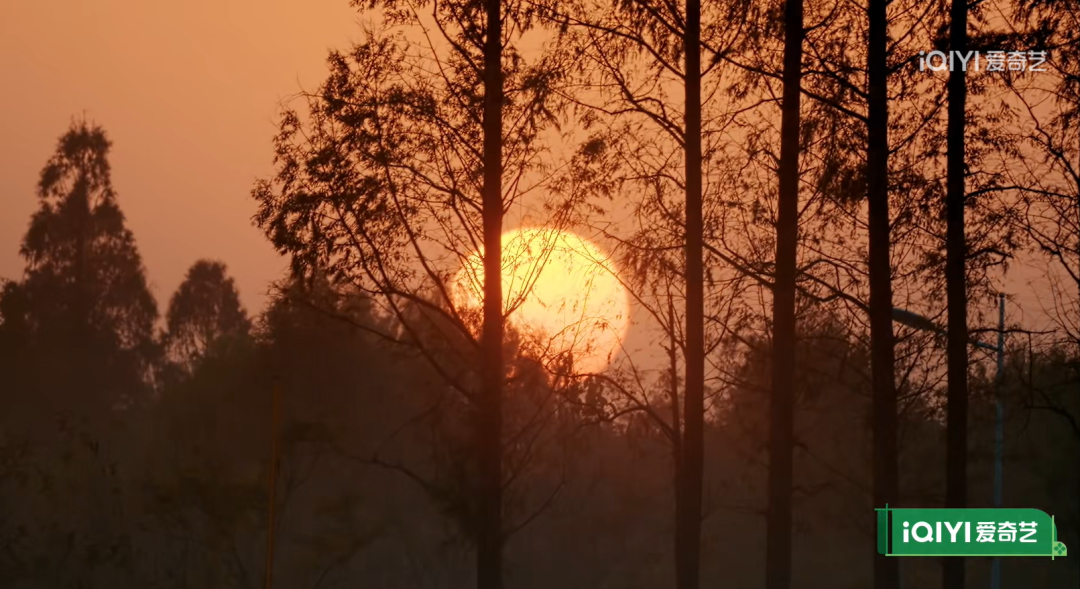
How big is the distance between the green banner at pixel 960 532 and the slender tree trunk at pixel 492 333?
5908mm

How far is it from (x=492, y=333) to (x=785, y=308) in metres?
4.60

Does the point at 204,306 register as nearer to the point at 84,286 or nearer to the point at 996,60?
the point at 84,286

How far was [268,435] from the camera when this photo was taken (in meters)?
40.3

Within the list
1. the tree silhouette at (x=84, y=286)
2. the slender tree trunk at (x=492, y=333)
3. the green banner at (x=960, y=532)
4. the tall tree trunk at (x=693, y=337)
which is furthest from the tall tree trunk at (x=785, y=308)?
the tree silhouette at (x=84, y=286)

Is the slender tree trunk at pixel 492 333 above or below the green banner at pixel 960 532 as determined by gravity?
above

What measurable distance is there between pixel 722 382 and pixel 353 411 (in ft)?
80.2

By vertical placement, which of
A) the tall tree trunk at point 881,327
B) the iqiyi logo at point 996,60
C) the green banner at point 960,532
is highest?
the iqiyi logo at point 996,60

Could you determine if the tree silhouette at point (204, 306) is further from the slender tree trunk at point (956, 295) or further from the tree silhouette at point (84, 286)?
the slender tree trunk at point (956, 295)

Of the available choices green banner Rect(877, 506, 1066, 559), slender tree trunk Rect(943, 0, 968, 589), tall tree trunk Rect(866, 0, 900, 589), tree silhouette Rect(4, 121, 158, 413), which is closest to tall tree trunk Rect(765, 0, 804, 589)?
tall tree trunk Rect(866, 0, 900, 589)

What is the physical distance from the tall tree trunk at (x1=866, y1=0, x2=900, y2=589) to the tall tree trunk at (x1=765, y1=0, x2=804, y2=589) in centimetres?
129

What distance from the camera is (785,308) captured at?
19.4m

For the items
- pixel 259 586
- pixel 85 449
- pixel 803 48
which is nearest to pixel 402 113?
pixel 803 48

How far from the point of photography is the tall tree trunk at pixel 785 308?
1942 centimetres

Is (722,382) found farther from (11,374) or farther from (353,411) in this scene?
(11,374)
